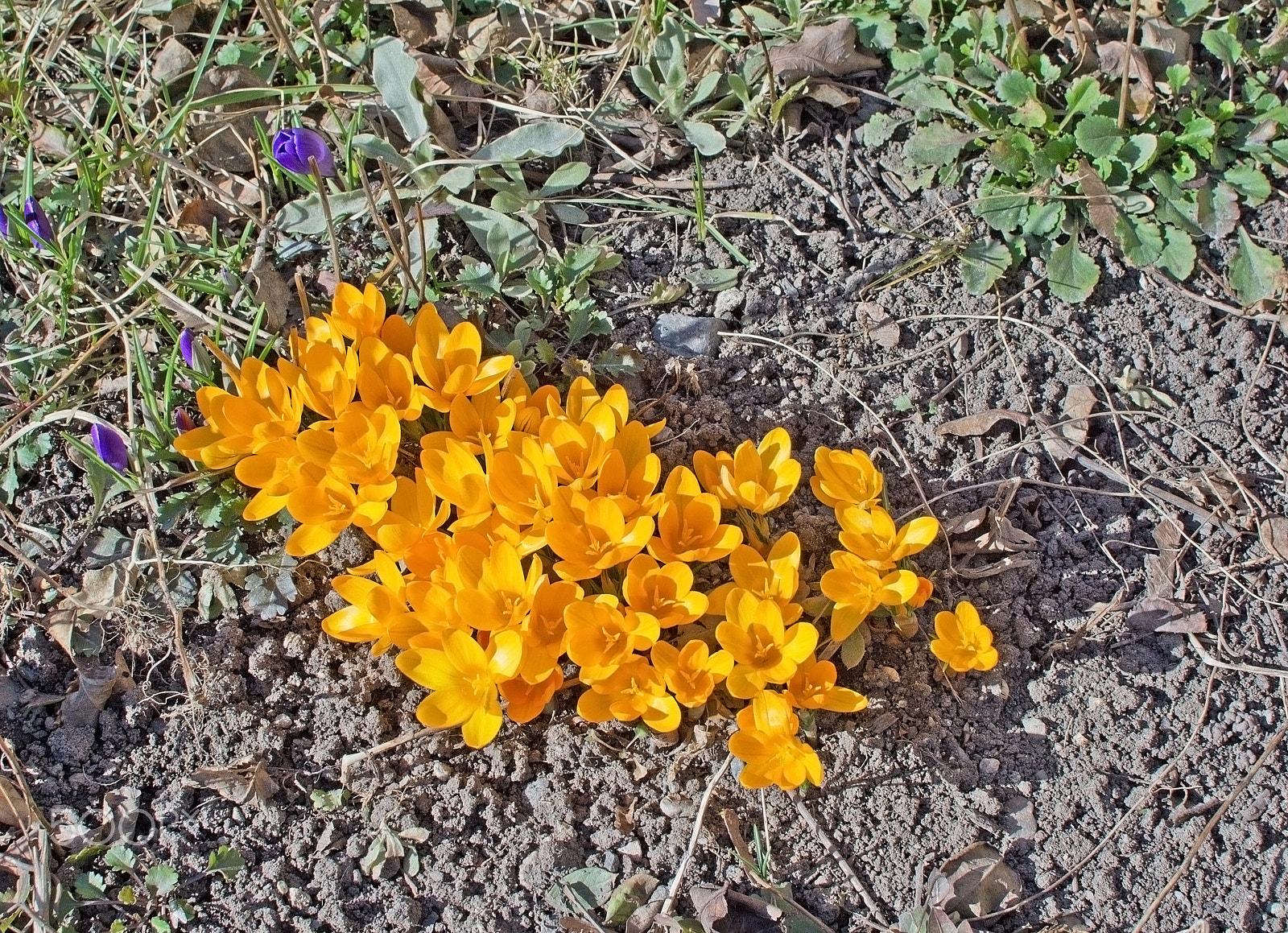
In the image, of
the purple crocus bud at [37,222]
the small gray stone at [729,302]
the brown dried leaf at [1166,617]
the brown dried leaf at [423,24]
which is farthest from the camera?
the brown dried leaf at [423,24]

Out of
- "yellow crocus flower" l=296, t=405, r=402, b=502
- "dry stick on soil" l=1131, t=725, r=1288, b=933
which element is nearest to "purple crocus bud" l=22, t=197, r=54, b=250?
"yellow crocus flower" l=296, t=405, r=402, b=502

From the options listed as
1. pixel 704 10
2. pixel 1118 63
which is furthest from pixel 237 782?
pixel 1118 63

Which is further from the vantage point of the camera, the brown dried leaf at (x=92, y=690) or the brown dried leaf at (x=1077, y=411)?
the brown dried leaf at (x=1077, y=411)

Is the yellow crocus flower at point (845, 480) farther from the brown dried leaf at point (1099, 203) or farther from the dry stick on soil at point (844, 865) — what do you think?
the brown dried leaf at point (1099, 203)

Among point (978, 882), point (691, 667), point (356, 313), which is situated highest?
point (356, 313)

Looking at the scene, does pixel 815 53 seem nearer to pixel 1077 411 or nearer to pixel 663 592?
pixel 1077 411

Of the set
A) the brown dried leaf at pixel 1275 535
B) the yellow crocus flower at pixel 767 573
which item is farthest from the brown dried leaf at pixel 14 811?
the brown dried leaf at pixel 1275 535

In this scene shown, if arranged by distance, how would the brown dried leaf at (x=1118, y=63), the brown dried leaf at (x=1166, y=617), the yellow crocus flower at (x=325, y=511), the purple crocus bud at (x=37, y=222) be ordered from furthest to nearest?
the brown dried leaf at (x=1118, y=63)
the purple crocus bud at (x=37, y=222)
the brown dried leaf at (x=1166, y=617)
the yellow crocus flower at (x=325, y=511)

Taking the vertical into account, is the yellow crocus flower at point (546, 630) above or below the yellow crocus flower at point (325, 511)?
below
